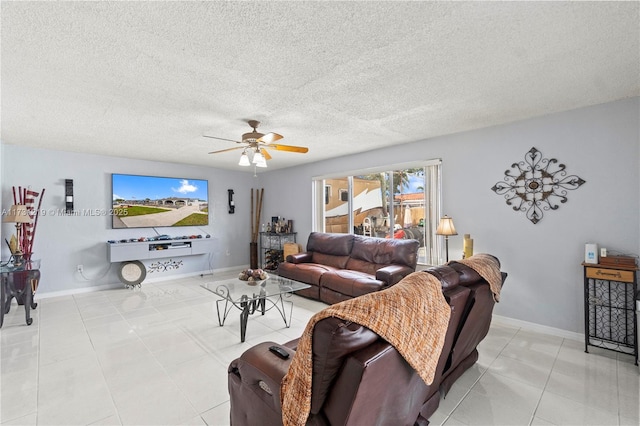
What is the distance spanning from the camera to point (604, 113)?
286 centimetres

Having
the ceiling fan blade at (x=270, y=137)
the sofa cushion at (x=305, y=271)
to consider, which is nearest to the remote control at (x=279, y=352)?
the ceiling fan blade at (x=270, y=137)

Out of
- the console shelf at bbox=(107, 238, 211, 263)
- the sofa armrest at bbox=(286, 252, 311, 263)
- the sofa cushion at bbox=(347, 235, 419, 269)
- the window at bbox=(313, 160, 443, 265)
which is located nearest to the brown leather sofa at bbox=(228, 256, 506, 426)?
the sofa cushion at bbox=(347, 235, 419, 269)

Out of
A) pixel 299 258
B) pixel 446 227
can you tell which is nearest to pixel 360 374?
pixel 446 227

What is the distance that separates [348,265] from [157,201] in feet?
12.7

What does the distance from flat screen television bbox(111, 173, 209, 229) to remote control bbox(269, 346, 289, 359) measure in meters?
5.06

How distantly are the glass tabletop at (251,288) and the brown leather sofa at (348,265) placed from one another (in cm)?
66

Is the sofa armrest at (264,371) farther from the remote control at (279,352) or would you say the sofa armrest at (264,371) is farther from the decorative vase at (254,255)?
the decorative vase at (254,255)

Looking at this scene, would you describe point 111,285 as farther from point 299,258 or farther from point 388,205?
point 388,205

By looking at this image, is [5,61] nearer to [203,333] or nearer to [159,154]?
[203,333]

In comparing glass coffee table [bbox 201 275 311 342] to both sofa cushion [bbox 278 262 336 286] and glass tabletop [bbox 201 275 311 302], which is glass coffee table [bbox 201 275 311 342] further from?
sofa cushion [bbox 278 262 336 286]

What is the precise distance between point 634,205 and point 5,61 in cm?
515

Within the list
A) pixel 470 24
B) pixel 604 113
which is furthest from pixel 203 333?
pixel 604 113

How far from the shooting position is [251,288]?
3557 millimetres

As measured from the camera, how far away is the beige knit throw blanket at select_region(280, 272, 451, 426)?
113 centimetres
